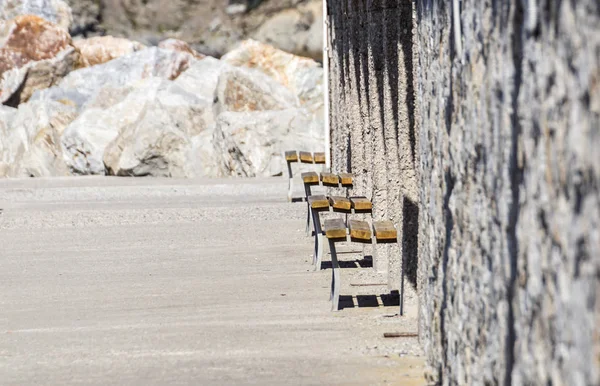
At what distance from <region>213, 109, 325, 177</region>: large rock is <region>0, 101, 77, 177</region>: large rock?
4337 mm

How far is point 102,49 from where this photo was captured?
34.6 metres

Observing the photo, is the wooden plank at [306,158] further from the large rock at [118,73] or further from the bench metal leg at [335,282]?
the large rock at [118,73]

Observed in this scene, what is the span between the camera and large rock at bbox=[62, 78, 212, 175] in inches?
732

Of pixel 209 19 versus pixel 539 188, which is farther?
pixel 209 19

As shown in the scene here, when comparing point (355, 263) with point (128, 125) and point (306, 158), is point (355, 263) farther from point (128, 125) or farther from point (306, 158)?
point (128, 125)

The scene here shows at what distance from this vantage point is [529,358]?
2.94m

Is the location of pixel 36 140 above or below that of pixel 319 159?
below

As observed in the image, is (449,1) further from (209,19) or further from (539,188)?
(209,19)

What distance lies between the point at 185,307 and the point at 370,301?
1226 millimetres

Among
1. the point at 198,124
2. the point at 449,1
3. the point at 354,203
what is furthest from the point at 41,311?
the point at 198,124

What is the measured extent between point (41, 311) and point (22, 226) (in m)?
5.40

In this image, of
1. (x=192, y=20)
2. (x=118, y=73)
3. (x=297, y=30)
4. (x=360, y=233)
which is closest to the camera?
(x=360, y=233)

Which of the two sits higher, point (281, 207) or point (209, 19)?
point (209, 19)

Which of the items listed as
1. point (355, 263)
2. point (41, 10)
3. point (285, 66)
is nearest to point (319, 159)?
point (355, 263)
